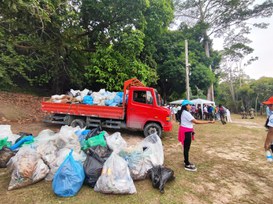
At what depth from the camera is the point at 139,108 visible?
6289 millimetres

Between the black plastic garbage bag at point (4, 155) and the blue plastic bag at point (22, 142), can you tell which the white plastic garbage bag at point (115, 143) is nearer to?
the blue plastic bag at point (22, 142)

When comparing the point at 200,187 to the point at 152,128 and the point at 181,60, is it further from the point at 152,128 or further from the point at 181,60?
the point at 181,60

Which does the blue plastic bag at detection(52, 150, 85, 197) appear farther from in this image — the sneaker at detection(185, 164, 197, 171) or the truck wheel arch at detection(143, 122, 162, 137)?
the truck wheel arch at detection(143, 122, 162, 137)

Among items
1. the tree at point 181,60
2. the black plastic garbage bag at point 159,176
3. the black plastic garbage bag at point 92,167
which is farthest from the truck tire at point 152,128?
the tree at point 181,60

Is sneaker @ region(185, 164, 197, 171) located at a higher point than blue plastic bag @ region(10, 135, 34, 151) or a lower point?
lower

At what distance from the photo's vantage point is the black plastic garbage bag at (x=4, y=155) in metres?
3.48

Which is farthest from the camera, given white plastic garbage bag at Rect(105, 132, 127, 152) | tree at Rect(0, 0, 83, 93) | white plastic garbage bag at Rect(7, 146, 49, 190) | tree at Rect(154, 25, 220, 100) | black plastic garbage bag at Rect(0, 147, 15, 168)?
tree at Rect(154, 25, 220, 100)

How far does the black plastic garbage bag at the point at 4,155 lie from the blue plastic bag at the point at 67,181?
1722mm

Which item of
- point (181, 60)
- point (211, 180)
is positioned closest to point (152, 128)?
point (211, 180)

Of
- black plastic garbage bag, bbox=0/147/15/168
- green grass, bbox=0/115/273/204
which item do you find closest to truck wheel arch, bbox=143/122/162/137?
green grass, bbox=0/115/273/204

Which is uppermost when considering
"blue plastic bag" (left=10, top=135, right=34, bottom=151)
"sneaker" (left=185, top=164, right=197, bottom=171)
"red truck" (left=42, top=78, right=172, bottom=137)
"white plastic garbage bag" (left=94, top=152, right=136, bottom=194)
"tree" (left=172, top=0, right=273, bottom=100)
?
"tree" (left=172, top=0, right=273, bottom=100)

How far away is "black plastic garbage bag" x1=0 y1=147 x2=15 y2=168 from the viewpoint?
348cm

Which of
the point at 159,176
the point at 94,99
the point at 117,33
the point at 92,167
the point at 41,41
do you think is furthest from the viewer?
the point at 117,33

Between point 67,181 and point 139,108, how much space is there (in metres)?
4.04
